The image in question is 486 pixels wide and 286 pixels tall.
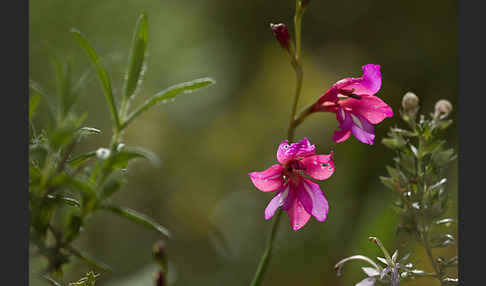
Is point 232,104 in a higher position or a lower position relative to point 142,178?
higher

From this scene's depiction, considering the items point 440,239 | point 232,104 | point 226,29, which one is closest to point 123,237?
point 232,104

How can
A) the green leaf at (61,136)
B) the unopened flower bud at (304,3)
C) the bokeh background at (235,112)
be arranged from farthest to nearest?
1. the bokeh background at (235,112)
2. the unopened flower bud at (304,3)
3. the green leaf at (61,136)

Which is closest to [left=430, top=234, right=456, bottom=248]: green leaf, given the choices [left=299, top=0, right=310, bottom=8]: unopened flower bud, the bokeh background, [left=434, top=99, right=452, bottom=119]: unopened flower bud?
[left=434, top=99, right=452, bottom=119]: unopened flower bud

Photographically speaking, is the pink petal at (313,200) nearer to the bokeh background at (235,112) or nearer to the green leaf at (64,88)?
the green leaf at (64,88)

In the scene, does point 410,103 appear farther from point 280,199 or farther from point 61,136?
point 61,136

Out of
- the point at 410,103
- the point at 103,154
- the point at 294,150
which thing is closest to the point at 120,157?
the point at 103,154

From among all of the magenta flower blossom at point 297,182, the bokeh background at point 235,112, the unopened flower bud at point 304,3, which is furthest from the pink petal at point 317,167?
the bokeh background at point 235,112

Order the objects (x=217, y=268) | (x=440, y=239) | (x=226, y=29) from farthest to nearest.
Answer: (x=226, y=29) → (x=217, y=268) → (x=440, y=239)

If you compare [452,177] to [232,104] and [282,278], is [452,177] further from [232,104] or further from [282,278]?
[232,104]
